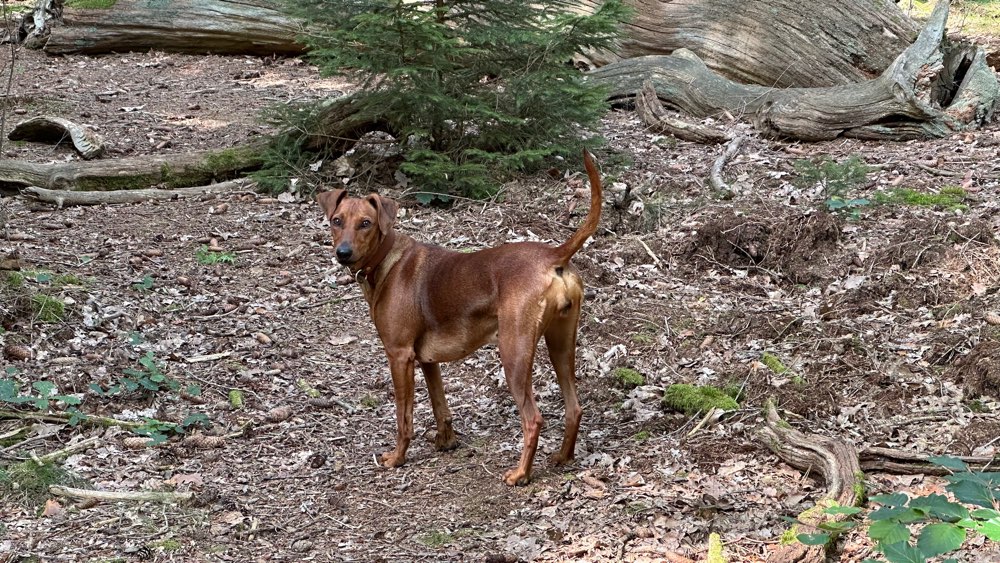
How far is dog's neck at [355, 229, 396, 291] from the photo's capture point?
5824 millimetres

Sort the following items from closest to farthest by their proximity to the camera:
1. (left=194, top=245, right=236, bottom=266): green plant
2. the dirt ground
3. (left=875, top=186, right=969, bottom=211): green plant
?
the dirt ground → (left=875, top=186, right=969, bottom=211): green plant → (left=194, top=245, right=236, bottom=266): green plant

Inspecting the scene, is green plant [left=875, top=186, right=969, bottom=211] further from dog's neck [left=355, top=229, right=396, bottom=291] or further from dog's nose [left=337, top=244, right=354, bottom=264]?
dog's nose [left=337, top=244, right=354, bottom=264]

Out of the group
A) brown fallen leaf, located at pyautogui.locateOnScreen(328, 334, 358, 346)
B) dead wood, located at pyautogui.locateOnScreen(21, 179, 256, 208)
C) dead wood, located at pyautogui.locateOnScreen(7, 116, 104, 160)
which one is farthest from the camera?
dead wood, located at pyautogui.locateOnScreen(7, 116, 104, 160)

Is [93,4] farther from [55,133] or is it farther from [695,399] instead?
[695,399]

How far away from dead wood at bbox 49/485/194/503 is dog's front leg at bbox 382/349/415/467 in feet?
4.35

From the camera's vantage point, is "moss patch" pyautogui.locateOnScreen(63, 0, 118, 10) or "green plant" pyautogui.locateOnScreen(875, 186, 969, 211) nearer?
"green plant" pyautogui.locateOnScreen(875, 186, 969, 211)

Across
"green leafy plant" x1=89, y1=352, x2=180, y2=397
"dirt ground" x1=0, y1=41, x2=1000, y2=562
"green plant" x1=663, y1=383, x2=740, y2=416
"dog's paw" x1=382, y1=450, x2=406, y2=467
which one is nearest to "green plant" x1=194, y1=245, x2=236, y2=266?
"dirt ground" x1=0, y1=41, x2=1000, y2=562

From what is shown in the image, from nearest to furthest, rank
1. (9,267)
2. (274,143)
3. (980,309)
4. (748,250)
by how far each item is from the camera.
→ (980,309) → (9,267) → (748,250) → (274,143)

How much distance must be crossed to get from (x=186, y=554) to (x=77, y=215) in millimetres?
6164

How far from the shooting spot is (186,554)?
15.9ft

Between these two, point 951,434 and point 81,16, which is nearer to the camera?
point 951,434

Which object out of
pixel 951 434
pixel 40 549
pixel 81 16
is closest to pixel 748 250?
pixel 951 434

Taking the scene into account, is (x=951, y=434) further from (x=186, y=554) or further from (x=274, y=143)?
(x=274, y=143)

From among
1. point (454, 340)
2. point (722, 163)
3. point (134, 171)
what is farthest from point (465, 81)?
point (454, 340)
